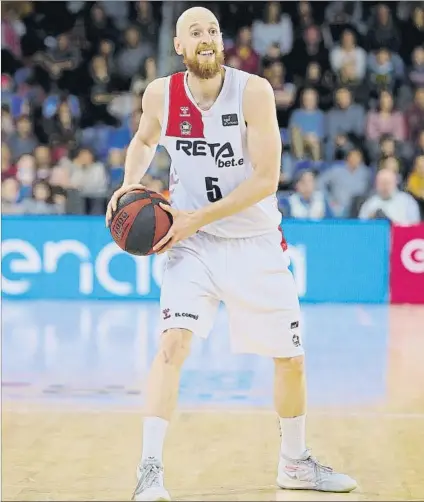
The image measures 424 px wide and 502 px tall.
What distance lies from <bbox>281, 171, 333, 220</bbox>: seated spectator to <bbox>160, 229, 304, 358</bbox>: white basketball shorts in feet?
24.8

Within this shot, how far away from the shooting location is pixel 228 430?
6.06 m

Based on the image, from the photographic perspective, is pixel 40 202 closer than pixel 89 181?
Yes

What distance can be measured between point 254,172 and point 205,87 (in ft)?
1.43

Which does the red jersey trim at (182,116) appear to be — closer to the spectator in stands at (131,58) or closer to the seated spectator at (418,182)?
the seated spectator at (418,182)

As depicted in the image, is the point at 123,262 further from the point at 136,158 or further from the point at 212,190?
the point at 212,190

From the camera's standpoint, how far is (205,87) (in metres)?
4.80

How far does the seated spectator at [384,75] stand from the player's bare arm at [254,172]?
9.87m

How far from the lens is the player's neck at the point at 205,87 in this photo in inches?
188

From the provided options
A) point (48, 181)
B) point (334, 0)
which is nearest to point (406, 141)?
point (334, 0)

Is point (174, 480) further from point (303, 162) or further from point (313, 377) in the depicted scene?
point (303, 162)

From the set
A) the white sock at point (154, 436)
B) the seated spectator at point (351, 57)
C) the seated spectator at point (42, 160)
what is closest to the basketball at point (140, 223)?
the white sock at point (154, 436)

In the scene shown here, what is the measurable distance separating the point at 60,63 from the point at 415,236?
6182 mm

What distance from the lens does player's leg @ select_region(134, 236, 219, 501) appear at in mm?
4633

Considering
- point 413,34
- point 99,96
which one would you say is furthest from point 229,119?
point 413,34
